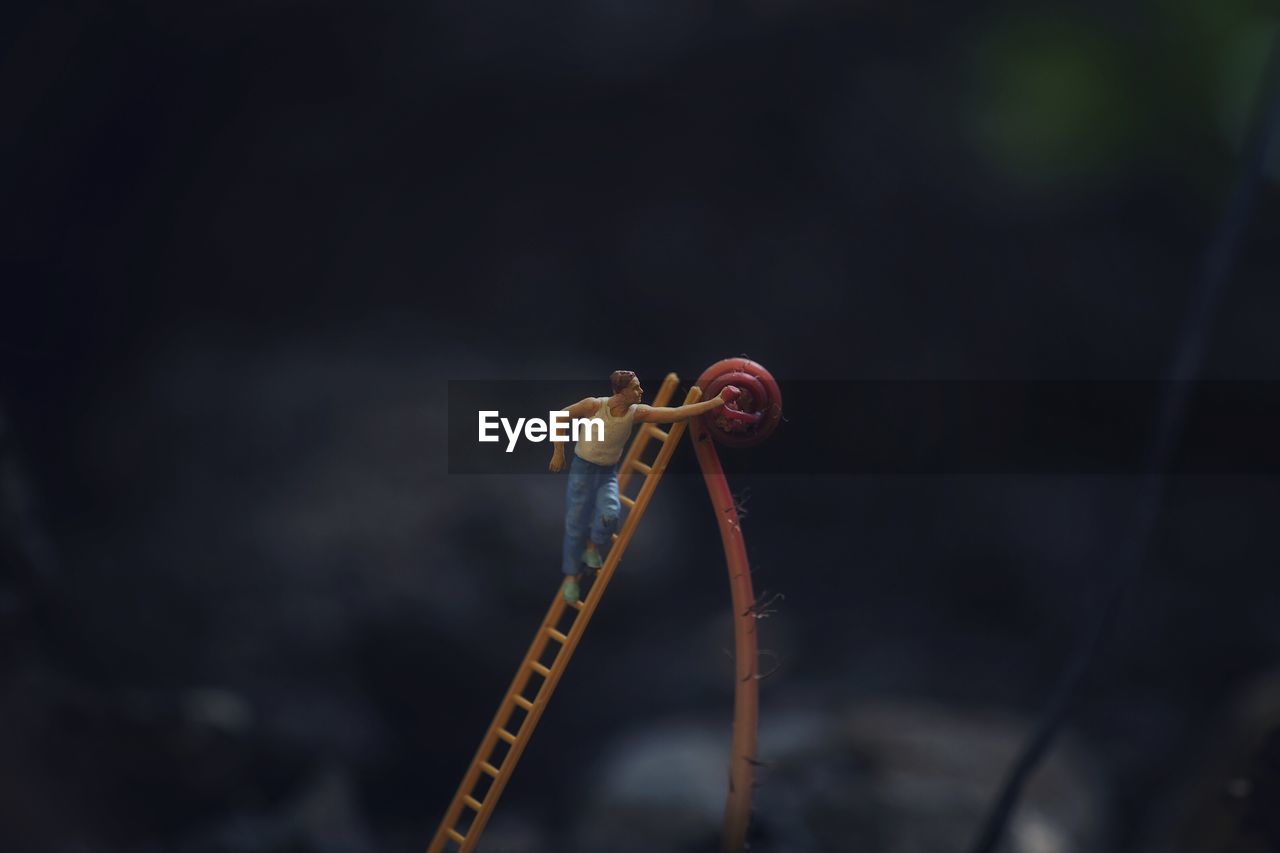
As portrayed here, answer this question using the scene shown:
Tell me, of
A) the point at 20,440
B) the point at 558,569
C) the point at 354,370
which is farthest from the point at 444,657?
the point at 20,440

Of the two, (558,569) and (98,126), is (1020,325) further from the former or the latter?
(98,126)

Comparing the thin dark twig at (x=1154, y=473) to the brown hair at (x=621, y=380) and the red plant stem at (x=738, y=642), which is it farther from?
the brown hair at (x=621, y=380)

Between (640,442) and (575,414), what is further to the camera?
(640,442)

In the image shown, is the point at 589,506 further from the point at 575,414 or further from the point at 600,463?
the point at 575,414

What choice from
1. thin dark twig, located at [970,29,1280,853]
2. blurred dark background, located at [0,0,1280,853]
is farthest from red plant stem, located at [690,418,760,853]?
blurred dark background, located at [0,0,1280,853]

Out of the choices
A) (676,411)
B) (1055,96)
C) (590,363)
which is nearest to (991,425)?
(1055,96)

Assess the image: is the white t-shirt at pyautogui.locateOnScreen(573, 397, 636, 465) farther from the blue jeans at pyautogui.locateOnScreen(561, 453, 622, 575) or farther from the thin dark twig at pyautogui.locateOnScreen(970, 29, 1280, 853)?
the thin dark twig at pyautogui.locateOnScreen(970, 29, 1280, 853)

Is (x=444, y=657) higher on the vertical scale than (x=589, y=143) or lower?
lower
